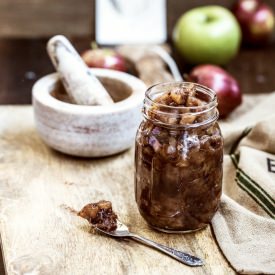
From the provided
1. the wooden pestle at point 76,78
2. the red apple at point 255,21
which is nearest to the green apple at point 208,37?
the red apple at point 255,21

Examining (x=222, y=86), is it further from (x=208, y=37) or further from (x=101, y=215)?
(x=101, y=215)

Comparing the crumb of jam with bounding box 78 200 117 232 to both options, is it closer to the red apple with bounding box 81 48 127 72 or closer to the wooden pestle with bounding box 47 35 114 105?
the wooden pestle with bounding box 47 35 114 105

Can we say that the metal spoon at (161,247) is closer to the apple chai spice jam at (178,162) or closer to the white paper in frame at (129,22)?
the apple chai spice jam at (178,162)

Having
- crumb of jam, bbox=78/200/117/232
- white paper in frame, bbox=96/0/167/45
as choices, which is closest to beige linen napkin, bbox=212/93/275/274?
crumb of jam, bbox=78/200/117/232

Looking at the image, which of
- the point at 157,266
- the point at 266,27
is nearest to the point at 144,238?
the point at 157,266

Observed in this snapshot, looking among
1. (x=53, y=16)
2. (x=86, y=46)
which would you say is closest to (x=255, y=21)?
(x=86, y=46)

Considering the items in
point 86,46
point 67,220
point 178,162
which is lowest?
point 86,46
